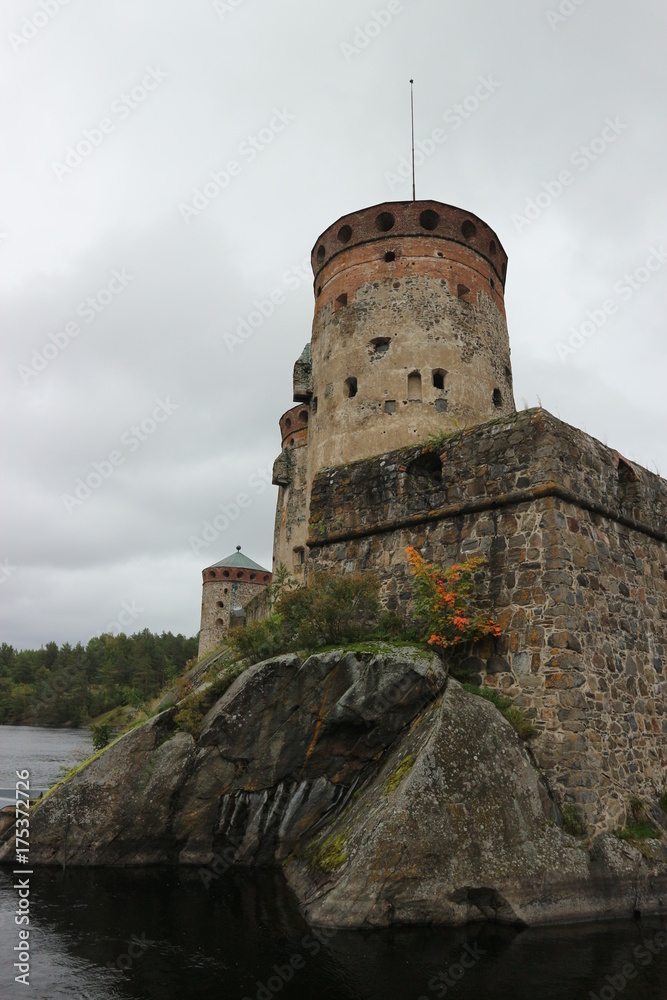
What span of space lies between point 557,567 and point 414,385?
10603 mm

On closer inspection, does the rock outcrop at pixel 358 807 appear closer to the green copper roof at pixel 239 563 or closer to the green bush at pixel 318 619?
the green bush at pixel 318 619

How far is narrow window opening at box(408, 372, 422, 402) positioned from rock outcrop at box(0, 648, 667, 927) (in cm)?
1073

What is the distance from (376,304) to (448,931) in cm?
1572

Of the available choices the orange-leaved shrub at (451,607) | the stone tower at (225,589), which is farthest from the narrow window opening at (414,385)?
the stone tower at (225,589)

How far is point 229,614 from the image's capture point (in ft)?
142

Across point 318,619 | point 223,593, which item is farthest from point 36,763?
point 318,619

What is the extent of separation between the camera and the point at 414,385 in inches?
712

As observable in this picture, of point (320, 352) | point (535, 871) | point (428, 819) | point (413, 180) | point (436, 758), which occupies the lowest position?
point (535, 871)

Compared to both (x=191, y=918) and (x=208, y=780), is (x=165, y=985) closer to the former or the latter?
(x=191, y=918)

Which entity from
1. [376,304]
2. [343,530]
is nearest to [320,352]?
[376,304]

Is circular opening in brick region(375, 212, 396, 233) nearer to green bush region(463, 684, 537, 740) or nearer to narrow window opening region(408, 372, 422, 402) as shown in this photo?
A: narrow window opening region(408, 372, 422, 402)

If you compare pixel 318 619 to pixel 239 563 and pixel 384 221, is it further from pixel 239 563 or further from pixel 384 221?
pixel 239 563

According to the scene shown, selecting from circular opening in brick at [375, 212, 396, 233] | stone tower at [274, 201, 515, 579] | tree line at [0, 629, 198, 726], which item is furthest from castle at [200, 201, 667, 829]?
tree line at [0, 629, 198, 726]

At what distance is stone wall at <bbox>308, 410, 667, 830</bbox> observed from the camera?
789 cm
